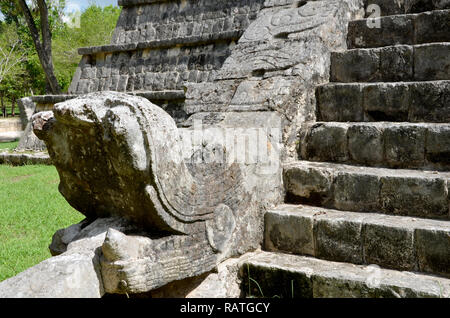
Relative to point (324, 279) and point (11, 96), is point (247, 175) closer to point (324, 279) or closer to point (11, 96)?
point (324, 279)

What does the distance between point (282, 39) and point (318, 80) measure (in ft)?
1.55

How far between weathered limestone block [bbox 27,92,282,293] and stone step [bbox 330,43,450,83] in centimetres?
141

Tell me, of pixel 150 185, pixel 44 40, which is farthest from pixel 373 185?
pixel 44 40

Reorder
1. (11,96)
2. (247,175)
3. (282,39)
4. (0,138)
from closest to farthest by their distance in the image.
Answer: (247,175) → (282,39) → (0,138) → (11,96)

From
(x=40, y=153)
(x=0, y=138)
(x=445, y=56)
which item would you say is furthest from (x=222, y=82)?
(x=0, y=138)

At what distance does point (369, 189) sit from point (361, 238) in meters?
0.38

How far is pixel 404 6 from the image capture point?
4.15 meters

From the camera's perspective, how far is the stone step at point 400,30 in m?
3.62

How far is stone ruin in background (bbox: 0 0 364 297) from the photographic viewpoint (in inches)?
76.7

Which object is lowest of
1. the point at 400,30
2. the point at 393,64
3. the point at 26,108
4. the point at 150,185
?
the point at 150,185

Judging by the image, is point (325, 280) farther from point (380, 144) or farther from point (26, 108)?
point (26, 108)

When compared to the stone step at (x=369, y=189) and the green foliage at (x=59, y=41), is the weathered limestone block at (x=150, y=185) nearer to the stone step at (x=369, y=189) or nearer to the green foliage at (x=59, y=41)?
the stone step at (x=369, y=189)

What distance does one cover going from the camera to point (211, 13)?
882cm

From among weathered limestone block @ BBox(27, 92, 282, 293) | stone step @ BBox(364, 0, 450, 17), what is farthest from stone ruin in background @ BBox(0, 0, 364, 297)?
stone step @ BBox(364, 0, 450, 17)
